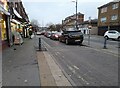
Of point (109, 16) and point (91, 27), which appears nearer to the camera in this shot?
point (109, 16)

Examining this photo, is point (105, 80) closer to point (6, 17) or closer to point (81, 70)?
point (81, 70)

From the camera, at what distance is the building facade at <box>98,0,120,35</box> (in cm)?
5069

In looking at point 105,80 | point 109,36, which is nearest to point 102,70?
point 105,80

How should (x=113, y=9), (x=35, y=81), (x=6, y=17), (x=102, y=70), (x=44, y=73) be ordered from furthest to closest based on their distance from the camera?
(x=113, y=9) < (x=6, y=17) < (x=102, y=70) < (x=44, y=73) < (x=35, y=81)

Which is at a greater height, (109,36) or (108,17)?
(108,17)

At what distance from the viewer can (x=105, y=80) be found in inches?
278

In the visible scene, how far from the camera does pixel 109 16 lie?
181ft

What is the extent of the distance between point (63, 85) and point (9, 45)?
13.1m

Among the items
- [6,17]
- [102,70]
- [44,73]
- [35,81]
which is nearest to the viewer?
[35,81]

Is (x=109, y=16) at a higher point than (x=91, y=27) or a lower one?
higher

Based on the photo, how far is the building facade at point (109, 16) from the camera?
166 feet

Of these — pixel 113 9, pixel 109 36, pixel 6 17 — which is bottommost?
pixel 109 36

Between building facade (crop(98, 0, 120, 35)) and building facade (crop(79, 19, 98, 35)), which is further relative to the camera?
building facade (crop(79, 19, 98, 35))

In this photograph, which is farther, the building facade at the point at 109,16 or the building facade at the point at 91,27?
the building facade at the point at 91,27
